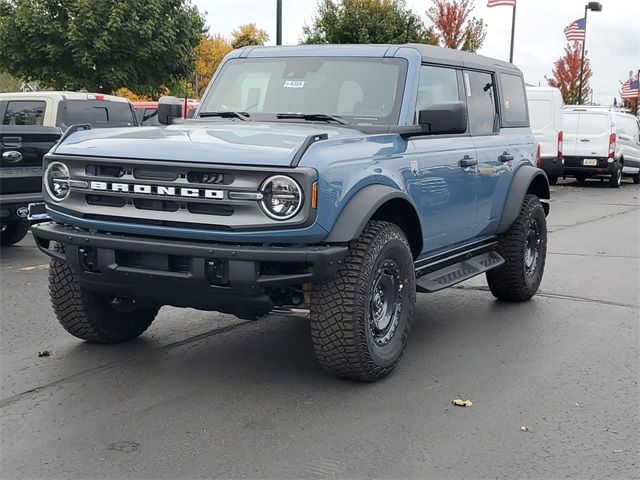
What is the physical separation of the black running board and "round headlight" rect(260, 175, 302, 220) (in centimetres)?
155

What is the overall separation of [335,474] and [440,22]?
110 ft

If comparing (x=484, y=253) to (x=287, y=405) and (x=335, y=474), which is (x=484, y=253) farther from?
(x=335, y=474)

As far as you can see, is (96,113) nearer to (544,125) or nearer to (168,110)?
(168,110)

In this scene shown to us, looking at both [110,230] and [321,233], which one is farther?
[110,230]

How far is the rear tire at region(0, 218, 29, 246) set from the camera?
10.1 metres

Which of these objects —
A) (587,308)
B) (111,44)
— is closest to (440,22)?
(111,44)

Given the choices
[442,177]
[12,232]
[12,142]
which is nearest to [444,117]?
[442,177]

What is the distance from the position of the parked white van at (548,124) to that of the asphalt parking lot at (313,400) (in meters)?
12.3

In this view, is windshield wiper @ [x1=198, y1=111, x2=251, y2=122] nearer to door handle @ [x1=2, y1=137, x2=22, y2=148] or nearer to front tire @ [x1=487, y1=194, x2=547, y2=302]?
front tire @ [x1=487, y1=194, x2=547, y2=302]

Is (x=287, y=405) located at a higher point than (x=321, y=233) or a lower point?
lower

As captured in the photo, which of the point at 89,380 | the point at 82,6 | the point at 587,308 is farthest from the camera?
the point at 82,6

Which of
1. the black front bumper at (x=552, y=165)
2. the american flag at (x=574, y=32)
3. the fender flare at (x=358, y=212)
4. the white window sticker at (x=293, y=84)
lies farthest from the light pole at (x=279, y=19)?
the american flag at (x=574, y=32)

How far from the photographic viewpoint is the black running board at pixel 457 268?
18.7 feet

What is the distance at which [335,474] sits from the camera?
3.66 metres
